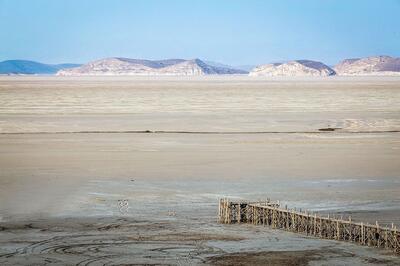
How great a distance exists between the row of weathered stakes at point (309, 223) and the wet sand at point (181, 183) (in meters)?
0.37

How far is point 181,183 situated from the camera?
27.3 meters

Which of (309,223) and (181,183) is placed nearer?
(309,223)

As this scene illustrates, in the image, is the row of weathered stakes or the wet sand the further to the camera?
the row of weathered stakes

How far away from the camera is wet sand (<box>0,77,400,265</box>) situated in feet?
59.7

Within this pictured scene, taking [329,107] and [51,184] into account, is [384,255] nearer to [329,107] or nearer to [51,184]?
[51,184]

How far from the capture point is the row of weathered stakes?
1841cm

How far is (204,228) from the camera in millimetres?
20438

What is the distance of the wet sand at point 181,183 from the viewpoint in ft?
59.7

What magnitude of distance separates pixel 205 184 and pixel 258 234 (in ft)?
23.6

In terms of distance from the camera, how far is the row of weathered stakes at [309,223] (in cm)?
1841

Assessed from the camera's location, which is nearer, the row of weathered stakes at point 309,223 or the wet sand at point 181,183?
the wet sand at point 181,183

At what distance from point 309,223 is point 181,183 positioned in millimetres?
7898

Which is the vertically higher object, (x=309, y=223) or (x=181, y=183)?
(x=181, y=183)

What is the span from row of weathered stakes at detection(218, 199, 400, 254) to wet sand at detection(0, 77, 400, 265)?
367 millimetres
